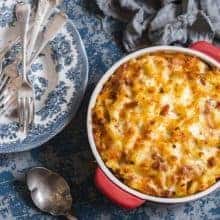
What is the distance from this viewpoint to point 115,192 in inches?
48.7

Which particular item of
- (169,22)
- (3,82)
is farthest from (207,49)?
(3,82)

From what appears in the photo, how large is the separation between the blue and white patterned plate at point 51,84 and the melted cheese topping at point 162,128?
116mm

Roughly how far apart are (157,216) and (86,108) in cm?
25

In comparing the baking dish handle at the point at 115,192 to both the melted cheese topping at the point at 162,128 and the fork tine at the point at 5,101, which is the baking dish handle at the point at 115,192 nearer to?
the melted cheese topping at the point at 162,128

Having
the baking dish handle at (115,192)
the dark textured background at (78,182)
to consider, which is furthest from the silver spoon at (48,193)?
the baking dish handle at (115,192)

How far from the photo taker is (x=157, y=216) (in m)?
1.38

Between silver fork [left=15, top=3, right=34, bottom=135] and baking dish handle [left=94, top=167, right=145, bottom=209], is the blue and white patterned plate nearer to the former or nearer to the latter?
silver fork [left=15, top=3, right=34, bottom=135]

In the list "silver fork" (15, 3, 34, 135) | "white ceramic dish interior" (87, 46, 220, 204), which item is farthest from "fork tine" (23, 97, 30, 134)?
"white ceramic dish interior" (87, 46, 220, 204)

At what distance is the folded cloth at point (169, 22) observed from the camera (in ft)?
4.50

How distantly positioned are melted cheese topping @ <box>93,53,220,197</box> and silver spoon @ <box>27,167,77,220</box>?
155 millimetres

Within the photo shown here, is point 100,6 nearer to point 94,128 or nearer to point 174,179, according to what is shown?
point 94,128

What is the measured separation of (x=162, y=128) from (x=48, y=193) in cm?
27

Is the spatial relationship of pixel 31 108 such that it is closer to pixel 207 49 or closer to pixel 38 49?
pixel 38 49

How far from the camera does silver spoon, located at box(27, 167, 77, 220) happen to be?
135 cm
